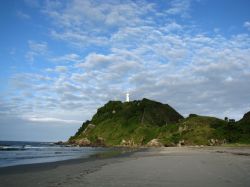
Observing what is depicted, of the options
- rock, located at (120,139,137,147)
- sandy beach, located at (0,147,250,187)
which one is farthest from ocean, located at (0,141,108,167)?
rock, located at (120,139,137,147)

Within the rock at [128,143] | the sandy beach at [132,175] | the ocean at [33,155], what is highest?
the rock at [128,143]

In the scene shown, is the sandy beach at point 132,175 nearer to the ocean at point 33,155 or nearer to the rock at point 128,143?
the ocean at point 33,155

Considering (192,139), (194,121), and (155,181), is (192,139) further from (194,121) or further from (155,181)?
(155,181)

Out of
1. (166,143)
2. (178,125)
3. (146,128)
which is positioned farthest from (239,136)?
(146,128)

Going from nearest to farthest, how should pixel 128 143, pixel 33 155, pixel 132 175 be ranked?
pixel 132 175 < pixel 33 155 < pixel 128 143

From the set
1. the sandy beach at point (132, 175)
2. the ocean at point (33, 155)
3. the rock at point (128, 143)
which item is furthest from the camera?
the rock at point (128, 143)

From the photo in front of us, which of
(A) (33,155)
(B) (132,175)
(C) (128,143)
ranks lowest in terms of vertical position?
(B) (132,175)

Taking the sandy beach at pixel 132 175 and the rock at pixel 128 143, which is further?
the rock at pixel 128 143

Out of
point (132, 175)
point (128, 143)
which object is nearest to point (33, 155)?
point (132, 175)

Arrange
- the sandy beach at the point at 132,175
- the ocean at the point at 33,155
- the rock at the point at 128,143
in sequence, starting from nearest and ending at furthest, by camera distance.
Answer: the sandy beach at the point at 132,175
the ocean at the point at 33,155
the rock at the point at 128,143

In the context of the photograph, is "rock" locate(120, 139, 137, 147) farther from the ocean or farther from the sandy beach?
the sandy beach

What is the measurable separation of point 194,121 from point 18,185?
15770 cm

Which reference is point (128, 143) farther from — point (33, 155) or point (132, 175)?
point (132, 175)

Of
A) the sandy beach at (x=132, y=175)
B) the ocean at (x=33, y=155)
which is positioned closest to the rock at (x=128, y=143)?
the ocean at (x=33, y=155)
